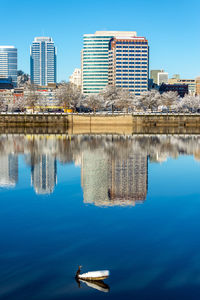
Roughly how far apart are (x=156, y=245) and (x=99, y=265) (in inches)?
149

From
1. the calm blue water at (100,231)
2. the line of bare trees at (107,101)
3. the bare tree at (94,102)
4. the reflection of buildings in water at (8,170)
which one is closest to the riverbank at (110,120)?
the line of bare trees at (107,101)

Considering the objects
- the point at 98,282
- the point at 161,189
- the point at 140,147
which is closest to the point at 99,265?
the point at 98,282

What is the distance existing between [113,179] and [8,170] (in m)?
12.2

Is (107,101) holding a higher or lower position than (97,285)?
higher

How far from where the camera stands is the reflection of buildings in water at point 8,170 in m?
38.4

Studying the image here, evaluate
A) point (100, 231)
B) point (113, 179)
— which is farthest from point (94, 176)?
point (100, 231)

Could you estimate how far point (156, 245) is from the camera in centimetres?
2062

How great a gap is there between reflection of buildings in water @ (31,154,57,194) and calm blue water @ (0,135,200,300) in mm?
95

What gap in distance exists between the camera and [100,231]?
2298 cm

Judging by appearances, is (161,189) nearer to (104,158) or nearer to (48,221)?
(48,221)

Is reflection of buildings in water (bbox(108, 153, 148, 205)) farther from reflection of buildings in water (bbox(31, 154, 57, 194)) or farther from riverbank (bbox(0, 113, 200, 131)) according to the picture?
riverbank (bbox(0, 113, 200, 131))

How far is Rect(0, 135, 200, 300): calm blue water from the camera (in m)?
16.2

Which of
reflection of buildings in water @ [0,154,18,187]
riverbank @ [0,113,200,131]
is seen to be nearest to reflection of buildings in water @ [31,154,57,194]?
reflection of buildings in water @ [0,154,18,187]

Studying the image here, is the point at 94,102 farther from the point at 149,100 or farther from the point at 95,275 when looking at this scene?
the point at 95,275
